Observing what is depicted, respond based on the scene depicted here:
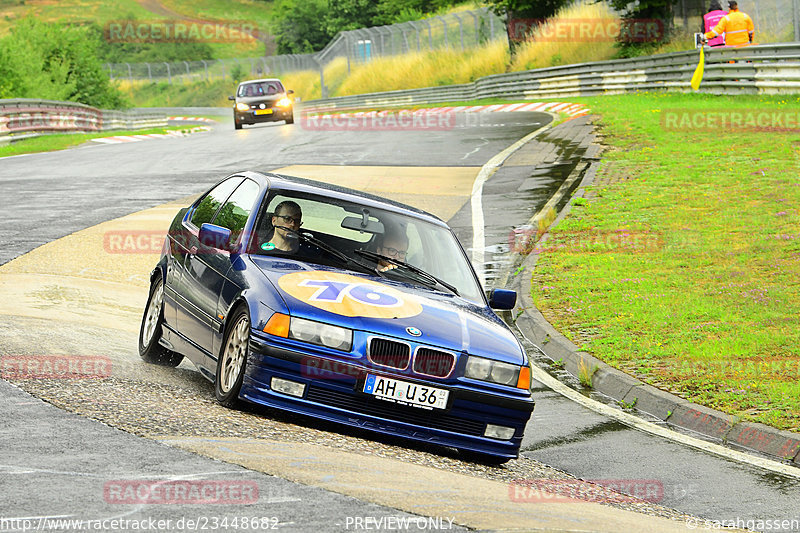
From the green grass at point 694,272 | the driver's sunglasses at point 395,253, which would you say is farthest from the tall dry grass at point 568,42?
the driver's sunglasses at point 395,253

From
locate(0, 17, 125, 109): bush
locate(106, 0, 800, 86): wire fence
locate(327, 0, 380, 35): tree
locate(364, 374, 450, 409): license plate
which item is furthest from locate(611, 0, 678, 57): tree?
locate(327, 0, 380, 35): tree

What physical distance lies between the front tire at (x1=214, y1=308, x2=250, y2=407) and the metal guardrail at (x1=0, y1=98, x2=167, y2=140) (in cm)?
2762

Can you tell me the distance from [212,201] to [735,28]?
82.0 ft

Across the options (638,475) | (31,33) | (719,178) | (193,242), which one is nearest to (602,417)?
(638,475)

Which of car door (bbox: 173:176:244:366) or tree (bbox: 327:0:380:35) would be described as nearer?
car door (bbox: 173:176:244:366)

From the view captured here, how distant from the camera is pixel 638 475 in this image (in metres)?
7.24

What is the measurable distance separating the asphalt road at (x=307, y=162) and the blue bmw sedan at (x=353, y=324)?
1016mm

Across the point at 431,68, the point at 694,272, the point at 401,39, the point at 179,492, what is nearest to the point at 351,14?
the point at 401,39

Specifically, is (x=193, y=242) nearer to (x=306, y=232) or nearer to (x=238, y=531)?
(x=306, y=232)

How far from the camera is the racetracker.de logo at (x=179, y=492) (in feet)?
15.6

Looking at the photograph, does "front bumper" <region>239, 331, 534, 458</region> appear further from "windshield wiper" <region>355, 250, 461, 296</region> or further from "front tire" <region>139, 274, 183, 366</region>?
"front tire" <region>139, 274, 183, 366</region>

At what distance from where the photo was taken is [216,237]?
25.0 feet

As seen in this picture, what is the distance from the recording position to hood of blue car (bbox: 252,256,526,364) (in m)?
6.52

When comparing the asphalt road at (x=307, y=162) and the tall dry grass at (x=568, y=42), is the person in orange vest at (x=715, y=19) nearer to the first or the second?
the asphalt road at (x=307, y=162)
